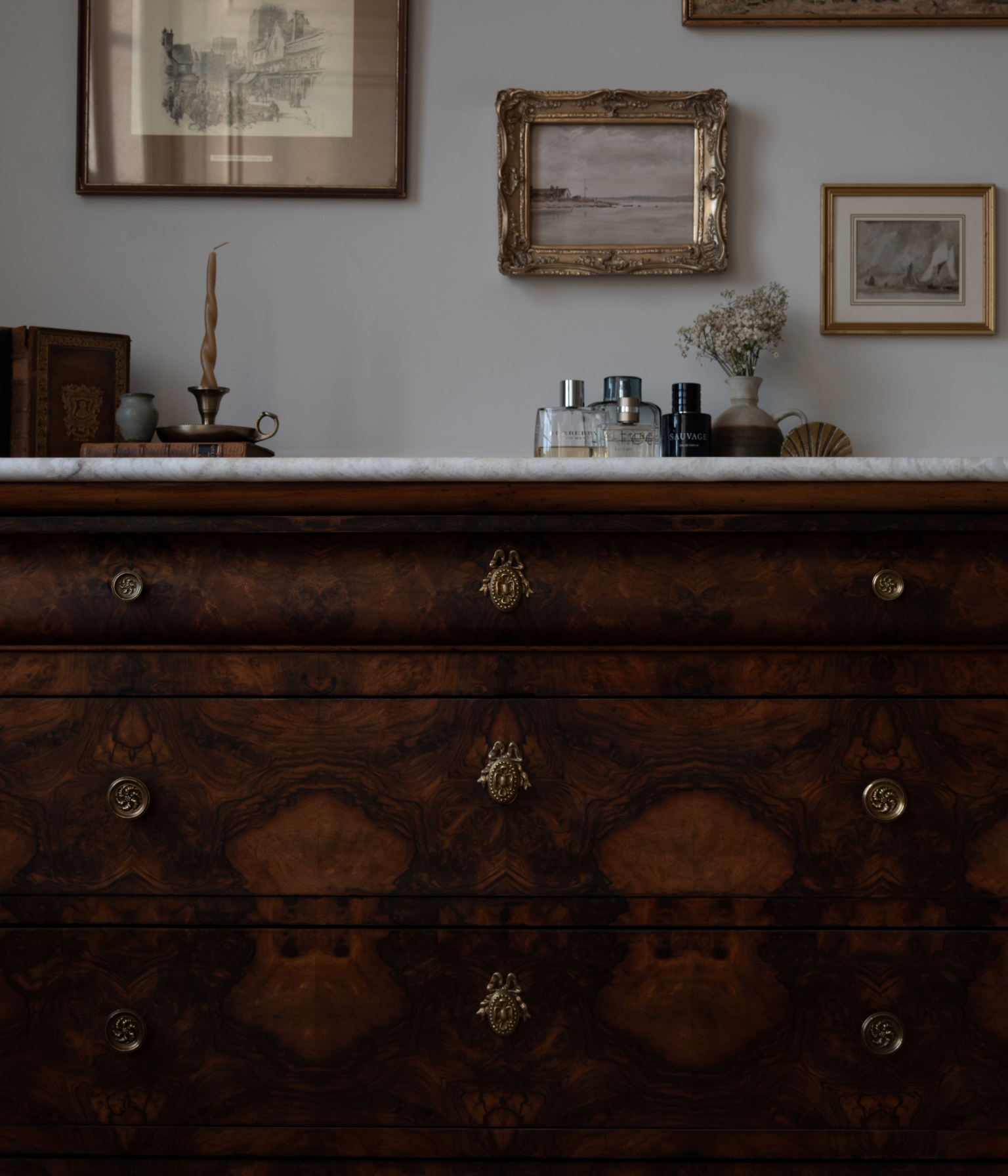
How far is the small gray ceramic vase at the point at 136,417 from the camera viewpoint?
A: 1.47m

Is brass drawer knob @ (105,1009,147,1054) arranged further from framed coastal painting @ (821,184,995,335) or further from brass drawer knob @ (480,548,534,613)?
framed coastal painting @ (821,184,995,335)

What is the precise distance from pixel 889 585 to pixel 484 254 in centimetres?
101

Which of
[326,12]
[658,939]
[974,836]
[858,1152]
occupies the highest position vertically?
[326,12]

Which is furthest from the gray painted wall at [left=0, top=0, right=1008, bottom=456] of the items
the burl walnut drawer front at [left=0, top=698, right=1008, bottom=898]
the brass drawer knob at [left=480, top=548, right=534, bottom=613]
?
the burl walnut drawer front at [left=0, top=698, right=1008, bottom=898]

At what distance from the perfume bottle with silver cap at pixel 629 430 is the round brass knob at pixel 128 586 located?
733 millimetres

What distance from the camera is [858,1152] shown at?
1079 mm

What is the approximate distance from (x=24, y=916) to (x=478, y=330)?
121 cm

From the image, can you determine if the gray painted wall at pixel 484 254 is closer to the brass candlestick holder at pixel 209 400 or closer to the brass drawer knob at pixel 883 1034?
the brass candlestick holder at pixel 209 400

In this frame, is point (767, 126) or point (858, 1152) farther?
point (767, 126)

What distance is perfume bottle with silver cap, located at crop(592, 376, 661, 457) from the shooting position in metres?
1.40

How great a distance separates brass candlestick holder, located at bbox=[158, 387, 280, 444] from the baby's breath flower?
2.57ft

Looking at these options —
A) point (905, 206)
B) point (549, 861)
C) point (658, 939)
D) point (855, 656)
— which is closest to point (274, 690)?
point (549, 861)

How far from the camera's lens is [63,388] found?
1498 mm

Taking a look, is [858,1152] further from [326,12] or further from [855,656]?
[326,12]
